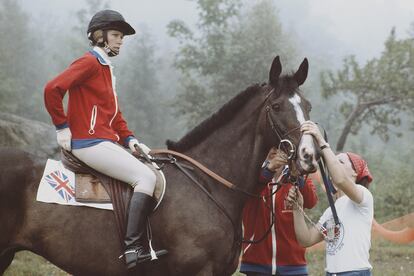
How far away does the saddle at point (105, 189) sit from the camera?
4.02 meters

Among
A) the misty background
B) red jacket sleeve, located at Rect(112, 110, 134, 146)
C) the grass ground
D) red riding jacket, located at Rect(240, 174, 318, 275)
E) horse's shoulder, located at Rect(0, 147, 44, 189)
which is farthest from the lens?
the misty background

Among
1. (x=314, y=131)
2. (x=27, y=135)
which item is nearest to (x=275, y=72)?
(x=314, y=131)

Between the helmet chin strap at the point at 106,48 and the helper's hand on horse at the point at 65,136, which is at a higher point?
the helmet chin strap at the point at 106,48

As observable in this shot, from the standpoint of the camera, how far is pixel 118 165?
158 inches

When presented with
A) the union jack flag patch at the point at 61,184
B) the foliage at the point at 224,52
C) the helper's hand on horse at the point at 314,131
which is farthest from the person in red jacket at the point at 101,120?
the foliage at the point at 224,52

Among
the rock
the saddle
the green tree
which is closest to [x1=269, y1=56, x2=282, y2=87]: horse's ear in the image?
the saddle

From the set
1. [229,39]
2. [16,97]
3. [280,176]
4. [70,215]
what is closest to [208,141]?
[280,176]

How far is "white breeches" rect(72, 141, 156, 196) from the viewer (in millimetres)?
3969

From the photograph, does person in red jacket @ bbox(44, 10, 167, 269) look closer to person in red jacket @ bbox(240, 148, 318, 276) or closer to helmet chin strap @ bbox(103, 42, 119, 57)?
helmet chin strap @ bbox(103, 42, 119, 57)

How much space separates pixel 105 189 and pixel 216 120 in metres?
1.17

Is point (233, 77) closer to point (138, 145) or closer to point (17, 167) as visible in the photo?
point (138, 145)

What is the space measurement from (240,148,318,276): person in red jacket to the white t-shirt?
48 centimetres

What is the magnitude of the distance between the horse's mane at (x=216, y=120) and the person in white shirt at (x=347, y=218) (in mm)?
731

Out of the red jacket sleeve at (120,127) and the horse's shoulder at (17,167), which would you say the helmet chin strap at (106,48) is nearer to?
the red jacket sleeve at (120,127)
